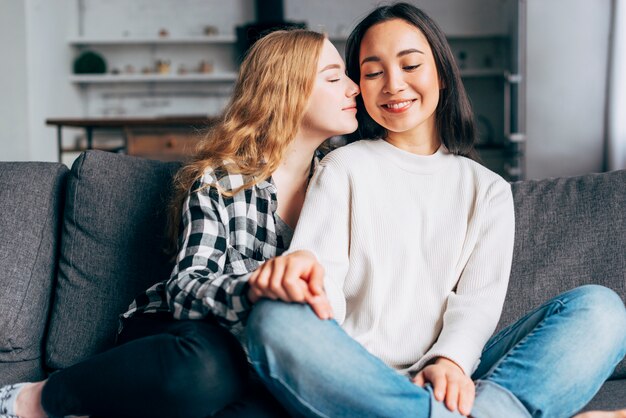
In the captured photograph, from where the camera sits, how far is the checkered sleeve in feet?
3.75

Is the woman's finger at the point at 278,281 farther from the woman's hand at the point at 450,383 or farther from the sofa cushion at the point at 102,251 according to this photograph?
the sofa cushion at the point at 102,251

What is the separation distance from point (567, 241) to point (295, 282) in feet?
2.45

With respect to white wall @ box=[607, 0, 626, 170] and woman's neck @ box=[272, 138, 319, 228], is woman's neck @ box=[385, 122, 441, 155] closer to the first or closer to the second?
woman's neck @ box=[272, 138, 319, 228]

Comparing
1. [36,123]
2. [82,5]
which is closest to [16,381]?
[36,123]

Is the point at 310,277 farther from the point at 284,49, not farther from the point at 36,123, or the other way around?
the point at 36,123

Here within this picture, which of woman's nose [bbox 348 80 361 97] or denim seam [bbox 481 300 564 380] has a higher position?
woman's nose [bbox 348 80 361 97]

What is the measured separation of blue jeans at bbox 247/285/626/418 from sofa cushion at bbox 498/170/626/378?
215 millimetres

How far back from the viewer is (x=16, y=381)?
1418 mm

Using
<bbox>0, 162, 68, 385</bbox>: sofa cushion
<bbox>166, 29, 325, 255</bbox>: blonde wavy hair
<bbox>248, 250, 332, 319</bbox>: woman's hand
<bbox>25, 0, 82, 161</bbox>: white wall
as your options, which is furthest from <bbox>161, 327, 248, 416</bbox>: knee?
<bbox>25, 0, 82, 161</bbox>: white wall

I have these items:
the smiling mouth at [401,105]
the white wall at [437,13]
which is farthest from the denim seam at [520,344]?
the white wall at [437,13]

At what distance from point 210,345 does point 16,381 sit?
55cm

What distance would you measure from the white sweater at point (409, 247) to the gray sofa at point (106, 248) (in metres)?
0.14

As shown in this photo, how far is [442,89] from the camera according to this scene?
1.53 meters

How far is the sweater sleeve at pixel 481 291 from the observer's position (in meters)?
1.23
